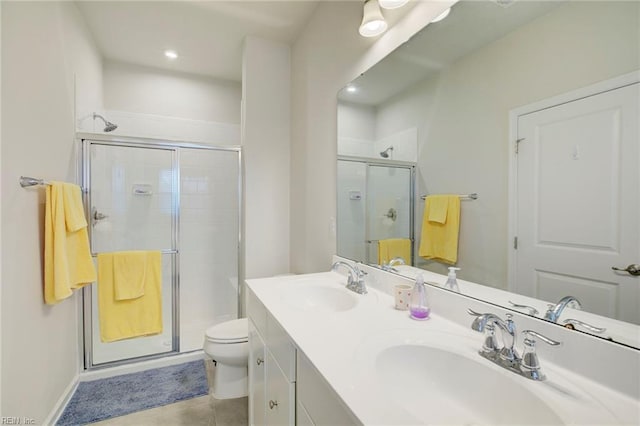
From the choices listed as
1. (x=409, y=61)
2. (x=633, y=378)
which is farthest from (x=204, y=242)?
(x=633, y=378)

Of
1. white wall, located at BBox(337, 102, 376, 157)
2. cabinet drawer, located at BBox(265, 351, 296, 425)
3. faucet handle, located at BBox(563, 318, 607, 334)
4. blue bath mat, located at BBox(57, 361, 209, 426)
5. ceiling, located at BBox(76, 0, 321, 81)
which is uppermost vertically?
ceiling, located at BBox(76, 0, 321, 81)

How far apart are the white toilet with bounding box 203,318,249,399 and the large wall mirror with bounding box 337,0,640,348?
1.16 metres

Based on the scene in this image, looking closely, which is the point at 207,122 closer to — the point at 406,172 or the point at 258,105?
the point at 258,105

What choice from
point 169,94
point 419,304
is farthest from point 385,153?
point 169,94

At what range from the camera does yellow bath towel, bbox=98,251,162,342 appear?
210 cm

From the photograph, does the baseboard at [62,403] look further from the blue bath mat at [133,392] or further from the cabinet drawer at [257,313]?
the cabinet drawer at [257,313]

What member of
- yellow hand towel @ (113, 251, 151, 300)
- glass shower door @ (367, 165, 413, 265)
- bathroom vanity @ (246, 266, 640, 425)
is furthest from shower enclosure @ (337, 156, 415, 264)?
yellow hand towel @ (113, 251, 151, 300)

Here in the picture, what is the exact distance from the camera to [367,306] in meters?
1.17

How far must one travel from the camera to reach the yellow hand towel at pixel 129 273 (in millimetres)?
2143

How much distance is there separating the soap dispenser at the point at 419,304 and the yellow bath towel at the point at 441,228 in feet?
0.55

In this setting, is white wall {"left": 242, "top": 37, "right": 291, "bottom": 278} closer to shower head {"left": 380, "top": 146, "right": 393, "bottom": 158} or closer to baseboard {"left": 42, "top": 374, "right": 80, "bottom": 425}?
shower head {"left": 380, "top": 146, "right": 393, "bottom": 158}

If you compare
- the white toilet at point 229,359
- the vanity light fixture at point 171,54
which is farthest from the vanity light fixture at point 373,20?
the vanity light fixture at point 171,54

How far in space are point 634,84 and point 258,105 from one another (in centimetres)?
225

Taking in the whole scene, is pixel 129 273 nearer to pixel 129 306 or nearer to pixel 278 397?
A: pixel 129 306
